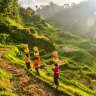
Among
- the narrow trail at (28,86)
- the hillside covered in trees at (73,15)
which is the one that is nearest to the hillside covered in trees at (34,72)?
the narrow trail at (28,86)

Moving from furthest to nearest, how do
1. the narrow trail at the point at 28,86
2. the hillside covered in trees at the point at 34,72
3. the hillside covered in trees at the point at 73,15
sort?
1. the hillside covered in trees at the point at 73,15
2. the hillside covered in trees at the point at 34,72
3. the narrow trail at the point at 28,86

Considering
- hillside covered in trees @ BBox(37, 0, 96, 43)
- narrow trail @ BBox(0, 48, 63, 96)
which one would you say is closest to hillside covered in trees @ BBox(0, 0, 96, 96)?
narrow trail @ BBox(0, 48, 63, 96)

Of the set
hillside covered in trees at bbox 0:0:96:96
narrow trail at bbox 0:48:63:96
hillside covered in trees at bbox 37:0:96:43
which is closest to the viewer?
narrow trail at bbox 0:48:63:96

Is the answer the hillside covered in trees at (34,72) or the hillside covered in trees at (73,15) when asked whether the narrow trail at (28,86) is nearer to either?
the hillside covered in trees at (34,72)

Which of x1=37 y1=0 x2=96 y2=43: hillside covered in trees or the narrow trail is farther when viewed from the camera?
x1=37 y1=0 x2=96 y2=43: hillside covered in trees

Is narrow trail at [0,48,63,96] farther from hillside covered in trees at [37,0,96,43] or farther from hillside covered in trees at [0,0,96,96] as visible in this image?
hillside covered in trees at [37,0,96,43]

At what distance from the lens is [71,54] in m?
21.9

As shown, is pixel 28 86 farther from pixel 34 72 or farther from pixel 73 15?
pixel 73 15

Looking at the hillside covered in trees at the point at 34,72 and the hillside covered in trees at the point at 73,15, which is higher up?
the hillside covered in trees at the point at 73,15

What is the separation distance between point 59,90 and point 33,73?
108 inches

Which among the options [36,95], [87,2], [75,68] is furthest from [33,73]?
[87,2]

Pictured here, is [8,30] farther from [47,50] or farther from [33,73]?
[33,73]

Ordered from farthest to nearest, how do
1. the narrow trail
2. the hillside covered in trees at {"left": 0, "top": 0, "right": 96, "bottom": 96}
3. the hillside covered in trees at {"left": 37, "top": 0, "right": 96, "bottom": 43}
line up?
the hillside covered in trees at {"left": 37, "top": 0, "right": 96, "bottom": 43} → the hillside covered in trees at {"left": 0, "top": 0, "right": 96, "bottom": 96} → the narrow trail

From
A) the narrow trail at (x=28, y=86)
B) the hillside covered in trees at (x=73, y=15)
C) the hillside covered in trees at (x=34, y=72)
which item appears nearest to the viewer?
the narrow trail at (x=28, y=86)
